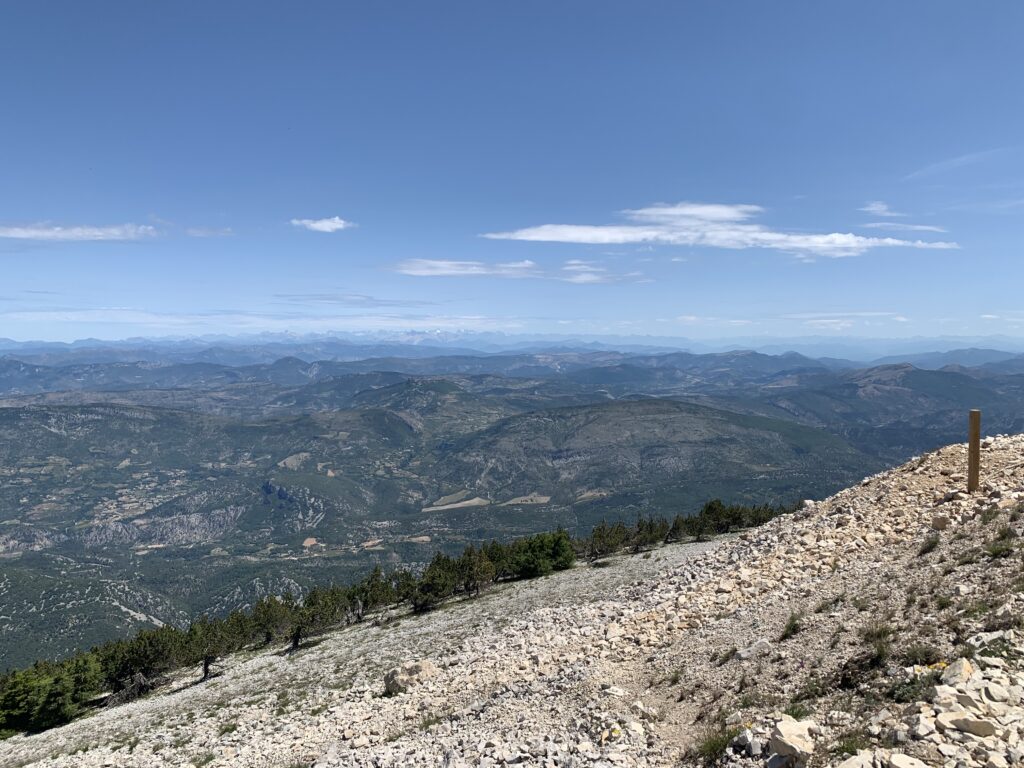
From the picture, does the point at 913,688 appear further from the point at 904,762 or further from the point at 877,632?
the point at 877,632

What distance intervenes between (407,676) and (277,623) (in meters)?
69.3

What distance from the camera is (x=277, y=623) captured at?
86.3 m

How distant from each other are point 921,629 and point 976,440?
14319mm

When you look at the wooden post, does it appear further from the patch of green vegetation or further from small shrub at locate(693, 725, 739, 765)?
the patch of green vegetation

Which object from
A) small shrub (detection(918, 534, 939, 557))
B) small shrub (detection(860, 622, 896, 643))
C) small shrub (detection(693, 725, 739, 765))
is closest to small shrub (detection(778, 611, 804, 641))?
small shrub (detection(860, 622, 896, 643))

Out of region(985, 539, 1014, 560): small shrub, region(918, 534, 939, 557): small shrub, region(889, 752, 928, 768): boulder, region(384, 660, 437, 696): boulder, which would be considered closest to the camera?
region(889, 752, 928, 768): boulder

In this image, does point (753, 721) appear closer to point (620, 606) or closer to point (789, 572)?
point (789, 572)

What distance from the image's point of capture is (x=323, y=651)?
55.4 meters

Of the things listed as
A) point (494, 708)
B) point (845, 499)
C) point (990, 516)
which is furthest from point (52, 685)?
point (990, 516)

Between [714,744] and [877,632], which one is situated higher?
[877,632]

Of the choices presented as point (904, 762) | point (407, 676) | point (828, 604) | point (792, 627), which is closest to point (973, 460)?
point (828, 604)

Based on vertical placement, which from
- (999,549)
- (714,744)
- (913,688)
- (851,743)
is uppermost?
(999,549)

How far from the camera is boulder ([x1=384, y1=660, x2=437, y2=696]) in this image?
91.9 ft

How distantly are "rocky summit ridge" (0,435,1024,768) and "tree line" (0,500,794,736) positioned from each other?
24569 mm
